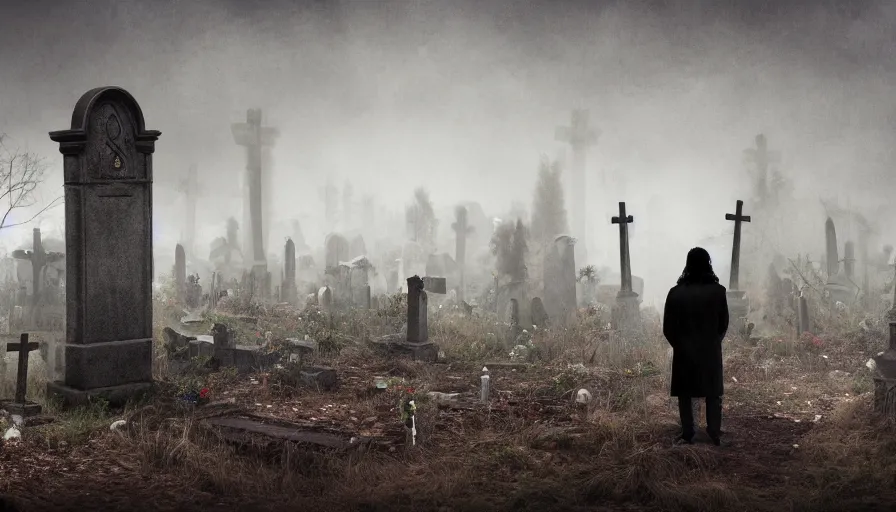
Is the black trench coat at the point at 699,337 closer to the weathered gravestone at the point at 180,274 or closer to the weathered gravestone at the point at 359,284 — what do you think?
the weathered gravestone at the point at 359,284

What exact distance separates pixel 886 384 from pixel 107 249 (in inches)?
345

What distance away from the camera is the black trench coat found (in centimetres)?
759

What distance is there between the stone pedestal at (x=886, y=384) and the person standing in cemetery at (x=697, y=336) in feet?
6.82

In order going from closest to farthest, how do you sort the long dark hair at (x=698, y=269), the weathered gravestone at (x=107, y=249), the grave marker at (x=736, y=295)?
the long dark hair at (x=698, y=269), the weathered gravestone at (x=107, y=249), the grave marker at (x=736, y=295)

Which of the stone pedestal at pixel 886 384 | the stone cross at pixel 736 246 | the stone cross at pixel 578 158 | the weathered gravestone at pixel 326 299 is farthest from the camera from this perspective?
the stone cross at pixel 578 158

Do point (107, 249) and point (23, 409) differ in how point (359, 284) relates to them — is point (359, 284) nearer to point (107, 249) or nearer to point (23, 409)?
point (107, 249)

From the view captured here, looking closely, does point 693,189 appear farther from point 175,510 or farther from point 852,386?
point 175,510

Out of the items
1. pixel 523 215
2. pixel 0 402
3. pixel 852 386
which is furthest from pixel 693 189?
pixel 0 402

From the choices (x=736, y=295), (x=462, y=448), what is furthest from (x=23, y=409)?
(x=736, y=295)

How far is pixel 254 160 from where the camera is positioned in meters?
26.0

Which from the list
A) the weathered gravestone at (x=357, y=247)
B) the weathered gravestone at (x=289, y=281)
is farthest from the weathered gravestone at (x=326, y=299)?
the weathered gravestone at (x=357, y=247)

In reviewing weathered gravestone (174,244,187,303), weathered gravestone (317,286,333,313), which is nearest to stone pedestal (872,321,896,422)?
weathered gravestone (317,286,333,313)

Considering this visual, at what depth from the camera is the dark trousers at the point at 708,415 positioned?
25.2 ft

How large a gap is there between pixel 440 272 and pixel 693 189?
1290 centimetres
